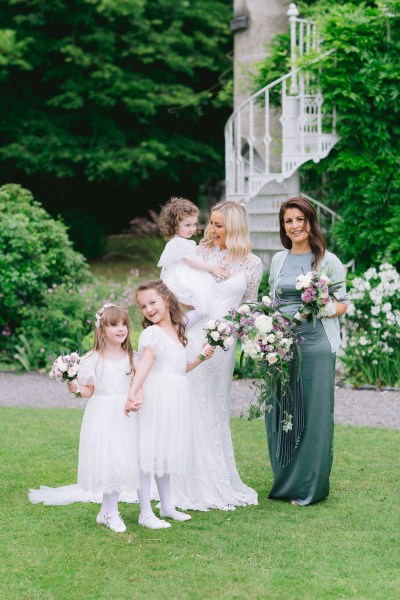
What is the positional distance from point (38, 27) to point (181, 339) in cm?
2008

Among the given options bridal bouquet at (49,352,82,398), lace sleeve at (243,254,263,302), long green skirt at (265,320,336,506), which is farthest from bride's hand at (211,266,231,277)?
bridal bouquet at (49,352,82,398)

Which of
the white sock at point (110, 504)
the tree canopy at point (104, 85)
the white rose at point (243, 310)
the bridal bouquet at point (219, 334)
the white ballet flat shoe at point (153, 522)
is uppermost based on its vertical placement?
the tree canopy at point (104, 85)

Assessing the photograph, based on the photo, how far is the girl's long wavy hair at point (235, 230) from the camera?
19.1ft

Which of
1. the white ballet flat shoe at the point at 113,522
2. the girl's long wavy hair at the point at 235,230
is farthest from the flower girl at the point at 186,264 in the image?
the white ballet flat shoe at the point at 113,522

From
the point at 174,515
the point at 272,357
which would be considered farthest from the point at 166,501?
the point at 272,357

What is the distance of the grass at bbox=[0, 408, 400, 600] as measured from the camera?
446 cm

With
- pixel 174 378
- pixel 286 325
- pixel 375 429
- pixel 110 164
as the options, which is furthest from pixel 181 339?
pixel 110 164

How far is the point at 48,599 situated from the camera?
4.34m

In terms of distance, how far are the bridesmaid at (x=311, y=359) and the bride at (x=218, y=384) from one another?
250 mm

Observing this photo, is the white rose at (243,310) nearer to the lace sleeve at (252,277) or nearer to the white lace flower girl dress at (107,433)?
the lace sleeve at (252,277)

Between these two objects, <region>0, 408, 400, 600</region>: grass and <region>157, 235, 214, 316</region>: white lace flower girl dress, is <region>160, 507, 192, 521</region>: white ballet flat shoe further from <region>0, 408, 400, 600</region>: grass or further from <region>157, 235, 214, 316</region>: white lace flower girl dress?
<region>157, 235, 214, 316</region>: white lace flower girl dress

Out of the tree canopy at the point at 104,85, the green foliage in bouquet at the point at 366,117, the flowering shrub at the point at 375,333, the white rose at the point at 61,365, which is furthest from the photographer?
the tree canopy at the point at 104,85

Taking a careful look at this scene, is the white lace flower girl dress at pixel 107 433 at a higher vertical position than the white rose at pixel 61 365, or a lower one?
lower

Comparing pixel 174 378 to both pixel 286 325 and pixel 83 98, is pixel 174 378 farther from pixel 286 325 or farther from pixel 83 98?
pixel 83 98
